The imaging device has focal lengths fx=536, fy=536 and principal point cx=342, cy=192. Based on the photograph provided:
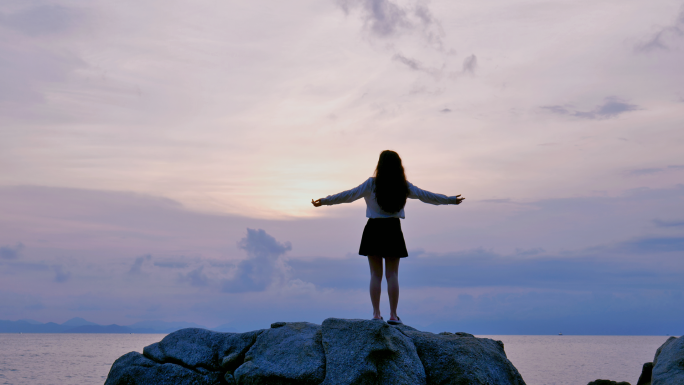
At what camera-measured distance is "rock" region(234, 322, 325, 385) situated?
1005 centimetres

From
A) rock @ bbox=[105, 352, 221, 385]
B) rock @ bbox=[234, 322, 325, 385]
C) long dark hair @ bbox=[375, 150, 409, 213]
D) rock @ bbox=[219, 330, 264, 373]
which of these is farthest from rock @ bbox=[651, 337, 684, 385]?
rock @ bbox=[105, 352, 221, 385]

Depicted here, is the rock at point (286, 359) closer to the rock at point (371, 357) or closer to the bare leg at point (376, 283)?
the rock at point (371, 357)

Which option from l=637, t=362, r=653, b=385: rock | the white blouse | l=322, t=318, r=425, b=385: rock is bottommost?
l=637, t=362, r=653, b=385: rock

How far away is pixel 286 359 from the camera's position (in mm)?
10445

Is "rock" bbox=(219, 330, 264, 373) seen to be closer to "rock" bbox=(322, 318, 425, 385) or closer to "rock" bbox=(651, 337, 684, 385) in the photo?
"rock" bbox=(322, 318, 425, 385)

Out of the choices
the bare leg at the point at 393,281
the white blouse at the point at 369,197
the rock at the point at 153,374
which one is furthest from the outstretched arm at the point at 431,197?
the rock at the point at 153,374

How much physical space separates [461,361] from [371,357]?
1787 mm

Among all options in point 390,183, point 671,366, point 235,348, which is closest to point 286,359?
point 235,348

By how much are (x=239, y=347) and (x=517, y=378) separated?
19.1 ft

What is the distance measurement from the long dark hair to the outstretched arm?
23 cm

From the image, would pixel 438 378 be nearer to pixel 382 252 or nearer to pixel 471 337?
pixel 471 337

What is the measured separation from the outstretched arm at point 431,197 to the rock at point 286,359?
137 inches

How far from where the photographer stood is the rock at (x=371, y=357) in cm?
966

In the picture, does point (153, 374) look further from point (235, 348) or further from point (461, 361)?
point (461, 361)
